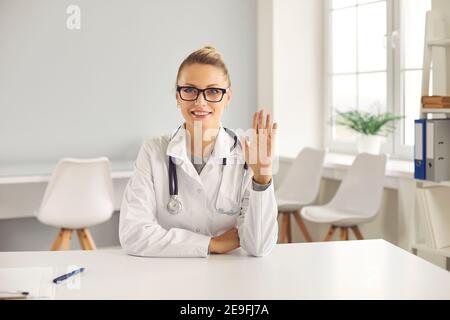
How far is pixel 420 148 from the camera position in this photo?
3.39 meters

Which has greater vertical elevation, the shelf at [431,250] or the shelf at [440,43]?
the shelf at [440,43]

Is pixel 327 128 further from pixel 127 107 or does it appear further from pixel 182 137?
pixel 182 137

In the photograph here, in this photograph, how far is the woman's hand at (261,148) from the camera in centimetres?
199

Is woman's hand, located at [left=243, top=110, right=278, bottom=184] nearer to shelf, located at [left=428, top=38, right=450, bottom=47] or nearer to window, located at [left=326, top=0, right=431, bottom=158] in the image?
shelf, located at [left=428, top=38, right=450, bottom=47]

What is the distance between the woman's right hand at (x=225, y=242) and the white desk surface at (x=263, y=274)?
0.09ft

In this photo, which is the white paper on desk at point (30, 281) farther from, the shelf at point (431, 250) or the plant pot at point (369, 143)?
the plant pot at point (369, 143)

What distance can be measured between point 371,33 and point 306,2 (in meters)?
0.68

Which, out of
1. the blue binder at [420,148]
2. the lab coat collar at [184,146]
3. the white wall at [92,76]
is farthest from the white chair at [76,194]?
the lab coat collar at [184,146]

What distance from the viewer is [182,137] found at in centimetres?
222

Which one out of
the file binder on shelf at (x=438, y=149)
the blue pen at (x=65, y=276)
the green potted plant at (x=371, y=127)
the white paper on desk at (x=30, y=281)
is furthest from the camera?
the green potted plant at (x=371, y=127)

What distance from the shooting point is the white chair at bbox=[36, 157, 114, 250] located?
13.5ft

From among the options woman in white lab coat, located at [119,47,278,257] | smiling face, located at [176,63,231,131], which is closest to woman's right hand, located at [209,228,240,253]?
woman in white lab coat, located at [119,47,278,257]

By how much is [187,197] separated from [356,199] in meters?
2.21
